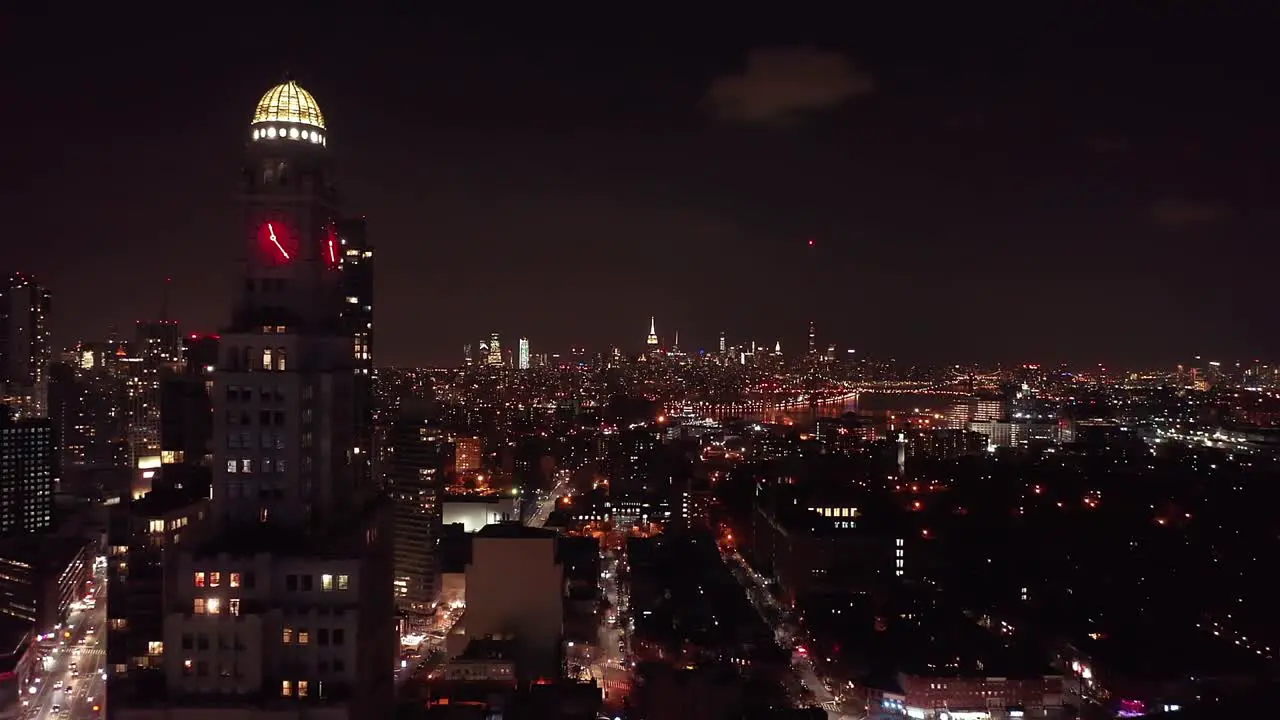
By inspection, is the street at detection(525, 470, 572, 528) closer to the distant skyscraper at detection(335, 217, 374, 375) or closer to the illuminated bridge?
the distant skyscraper at detection(335, 217, 374, 375)

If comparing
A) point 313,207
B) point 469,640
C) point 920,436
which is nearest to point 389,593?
point 313,207

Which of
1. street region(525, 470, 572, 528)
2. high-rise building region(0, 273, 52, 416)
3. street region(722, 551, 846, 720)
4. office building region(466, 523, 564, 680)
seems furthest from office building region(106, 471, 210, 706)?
high-rise building region(0, 273, 52, 416)

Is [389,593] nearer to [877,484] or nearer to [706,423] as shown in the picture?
[877,484]

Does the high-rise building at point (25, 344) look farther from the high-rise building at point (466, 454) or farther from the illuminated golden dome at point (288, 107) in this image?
the illuminated golden dome at point (288, 107)

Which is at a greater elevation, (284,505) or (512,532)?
(284,505)

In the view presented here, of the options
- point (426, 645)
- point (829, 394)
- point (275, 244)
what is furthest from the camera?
point (829, 394)

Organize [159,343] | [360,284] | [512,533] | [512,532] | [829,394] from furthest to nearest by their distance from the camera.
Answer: [829,394], [159,343], [360,284], [512,532], [512,533]

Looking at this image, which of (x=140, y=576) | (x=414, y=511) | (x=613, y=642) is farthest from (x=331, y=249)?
(x=414, y=511)

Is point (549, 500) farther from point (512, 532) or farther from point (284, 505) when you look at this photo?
point (284, 505)
